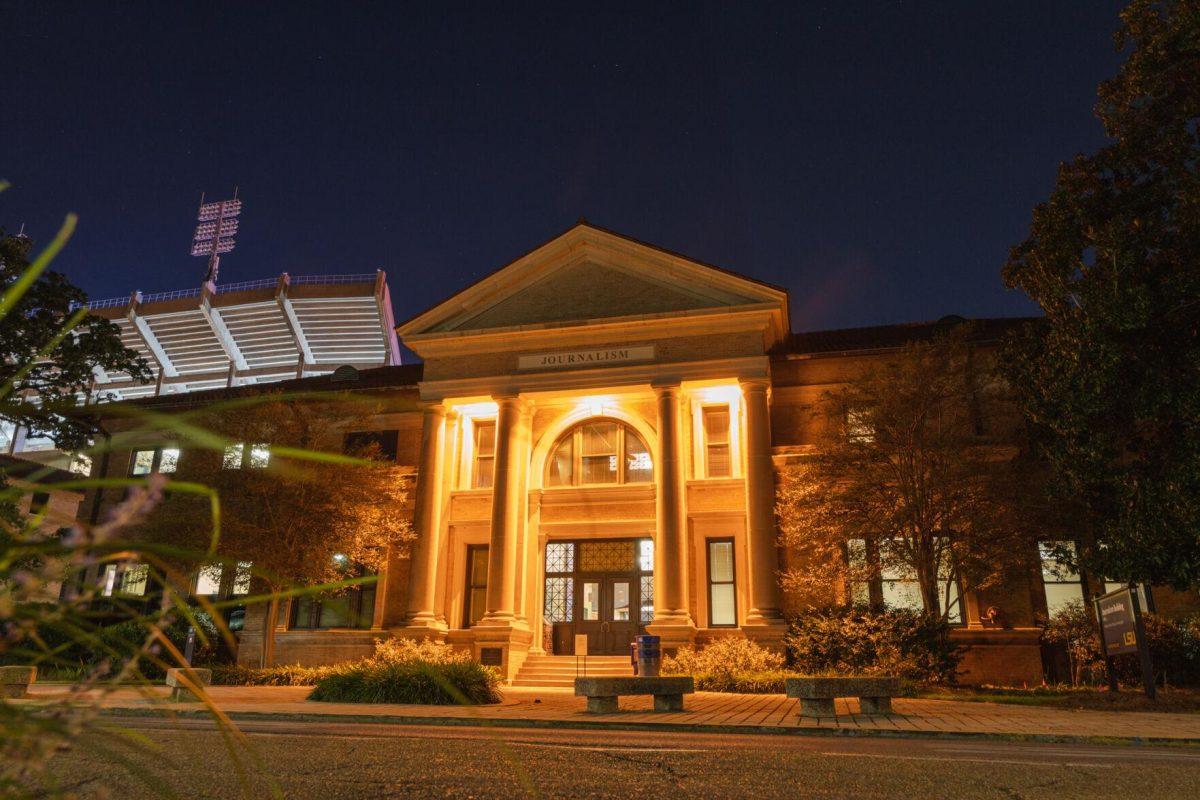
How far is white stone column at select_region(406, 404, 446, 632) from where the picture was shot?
2655 centimetres

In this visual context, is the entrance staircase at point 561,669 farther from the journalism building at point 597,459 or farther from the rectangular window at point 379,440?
the rectangular window at point 379,440

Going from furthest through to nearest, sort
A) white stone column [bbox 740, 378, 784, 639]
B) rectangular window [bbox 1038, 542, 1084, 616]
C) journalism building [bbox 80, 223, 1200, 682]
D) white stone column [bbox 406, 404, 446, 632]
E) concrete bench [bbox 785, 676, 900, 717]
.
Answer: white stone column [bbox 406, 404, 446, 632], journalism building [bbox 80, 223, 1200, 682], rectangular window [bbox 1038, 542, 1084, 616], white stone column [bbox 740, 378, 784, 639], concrete bench [bbox 785, 676, 900, 717]

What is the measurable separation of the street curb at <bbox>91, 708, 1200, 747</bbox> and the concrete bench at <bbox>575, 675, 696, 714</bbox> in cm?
143

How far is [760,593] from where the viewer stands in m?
23.9

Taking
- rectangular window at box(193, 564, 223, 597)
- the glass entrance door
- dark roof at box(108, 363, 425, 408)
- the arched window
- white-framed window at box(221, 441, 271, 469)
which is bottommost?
the glass entrance door

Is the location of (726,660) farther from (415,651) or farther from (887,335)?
(887,335)

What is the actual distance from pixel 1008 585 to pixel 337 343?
68.9m

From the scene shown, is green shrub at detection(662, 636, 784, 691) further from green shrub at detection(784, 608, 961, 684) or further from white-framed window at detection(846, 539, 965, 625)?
white-framed window at detection(846, 539, 965, 625)

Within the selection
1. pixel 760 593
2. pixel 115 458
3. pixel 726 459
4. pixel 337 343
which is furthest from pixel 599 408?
pixel 337 343

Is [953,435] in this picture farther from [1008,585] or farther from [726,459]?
[726,459]

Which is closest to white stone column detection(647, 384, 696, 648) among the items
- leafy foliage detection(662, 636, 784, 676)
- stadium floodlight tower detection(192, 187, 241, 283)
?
leafy foliage detection(662, 636, 784, 676)

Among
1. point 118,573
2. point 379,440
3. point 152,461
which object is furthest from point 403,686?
point 152,461

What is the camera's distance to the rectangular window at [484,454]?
98.2 feet

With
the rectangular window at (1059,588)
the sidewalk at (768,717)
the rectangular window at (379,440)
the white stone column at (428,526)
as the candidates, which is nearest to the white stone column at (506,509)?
the white stone column at (428,526)
